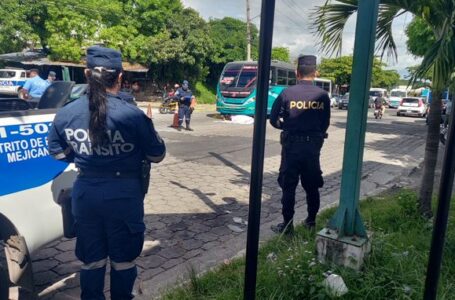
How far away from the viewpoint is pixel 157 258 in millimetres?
3672

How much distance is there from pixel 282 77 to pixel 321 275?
17168 millimetres

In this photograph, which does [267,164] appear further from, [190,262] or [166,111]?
[166,111]

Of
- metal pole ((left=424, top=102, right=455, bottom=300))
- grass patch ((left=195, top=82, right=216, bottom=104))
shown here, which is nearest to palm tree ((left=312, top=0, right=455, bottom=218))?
metal pole ((left=424, top=102, right=455, bottom=300))

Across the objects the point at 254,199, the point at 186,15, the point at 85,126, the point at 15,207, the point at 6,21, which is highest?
the point at 186,15

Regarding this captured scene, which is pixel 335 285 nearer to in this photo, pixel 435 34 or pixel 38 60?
pixel 435 34

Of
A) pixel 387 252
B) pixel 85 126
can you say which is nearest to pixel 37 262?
pixel 85 126

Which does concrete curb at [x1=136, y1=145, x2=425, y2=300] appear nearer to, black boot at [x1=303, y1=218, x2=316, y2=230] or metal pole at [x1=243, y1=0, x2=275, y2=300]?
black boot at [x1=303, y1=218, x2=316, y2=230]

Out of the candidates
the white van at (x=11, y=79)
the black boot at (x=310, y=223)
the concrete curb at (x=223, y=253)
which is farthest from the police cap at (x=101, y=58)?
the white van at (x=11, y=79)

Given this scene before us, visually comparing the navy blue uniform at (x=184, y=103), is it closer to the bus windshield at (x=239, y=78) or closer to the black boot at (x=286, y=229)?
the bus windshield at (x=239, y=78)

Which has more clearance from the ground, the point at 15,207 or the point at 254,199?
the point at 254,199

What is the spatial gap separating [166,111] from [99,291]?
17.3 metres

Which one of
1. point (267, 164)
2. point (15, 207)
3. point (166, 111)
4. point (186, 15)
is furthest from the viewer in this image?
point (186, 15)

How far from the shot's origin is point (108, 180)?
7.59 feet

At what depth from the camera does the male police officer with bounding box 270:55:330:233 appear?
377 centimetres
